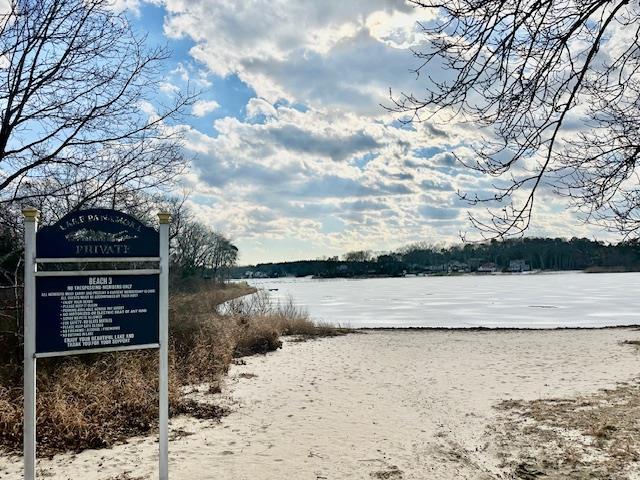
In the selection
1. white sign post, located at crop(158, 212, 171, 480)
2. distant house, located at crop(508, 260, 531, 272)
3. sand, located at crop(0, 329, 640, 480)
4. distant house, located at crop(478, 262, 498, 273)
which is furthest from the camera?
distant house, located at crop(478, 262, 498, 273)

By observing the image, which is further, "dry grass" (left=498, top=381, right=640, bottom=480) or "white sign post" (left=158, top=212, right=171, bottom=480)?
"dry grass" (left=498, top=381, right=640, bottom=480)

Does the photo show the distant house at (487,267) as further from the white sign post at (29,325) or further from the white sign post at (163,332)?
the white sign post at (29,325)

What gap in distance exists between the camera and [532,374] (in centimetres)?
1262

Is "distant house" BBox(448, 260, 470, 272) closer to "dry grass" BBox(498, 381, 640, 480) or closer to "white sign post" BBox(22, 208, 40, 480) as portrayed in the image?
"dry grass" BBox(498, 381, 640, 480)

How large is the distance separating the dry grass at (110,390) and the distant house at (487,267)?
115m

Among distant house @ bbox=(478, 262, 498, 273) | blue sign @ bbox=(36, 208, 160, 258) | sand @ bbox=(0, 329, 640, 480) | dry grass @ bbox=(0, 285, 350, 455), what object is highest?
blue sign @ bbox=(36, 208, 160, 258)

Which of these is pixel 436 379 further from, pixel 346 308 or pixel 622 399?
pixel 346 308

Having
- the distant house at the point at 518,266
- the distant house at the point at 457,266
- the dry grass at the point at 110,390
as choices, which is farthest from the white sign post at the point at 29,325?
the distant house at the point at 457,266

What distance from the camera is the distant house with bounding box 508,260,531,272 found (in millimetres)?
118625

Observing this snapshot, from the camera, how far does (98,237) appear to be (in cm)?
502

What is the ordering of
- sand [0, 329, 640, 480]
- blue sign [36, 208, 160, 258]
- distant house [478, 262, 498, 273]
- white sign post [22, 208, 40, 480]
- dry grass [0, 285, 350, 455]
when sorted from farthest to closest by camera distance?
distant house [478, 262, 498, 273]
dry grass [0, 285, 350, 455]
sand [0, 329, 640, 480]
blue sign [36, 208, 160, 258]
white sign post [22, 208, 40, 480]

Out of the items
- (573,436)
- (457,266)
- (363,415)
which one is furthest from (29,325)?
(457,266)

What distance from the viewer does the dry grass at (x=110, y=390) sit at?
7.01 m

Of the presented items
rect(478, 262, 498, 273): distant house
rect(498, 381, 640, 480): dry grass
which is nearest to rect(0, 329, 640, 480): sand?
rect(498, 381, 640, 480): dry grass
